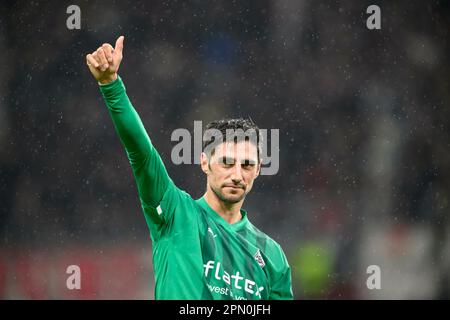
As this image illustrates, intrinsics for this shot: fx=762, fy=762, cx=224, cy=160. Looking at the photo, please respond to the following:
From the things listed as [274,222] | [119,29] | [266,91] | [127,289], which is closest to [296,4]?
[266,91]

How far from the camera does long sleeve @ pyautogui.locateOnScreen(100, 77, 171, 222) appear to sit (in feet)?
11.6

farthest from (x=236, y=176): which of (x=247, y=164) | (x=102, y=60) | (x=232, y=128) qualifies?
(x=102, y=60)

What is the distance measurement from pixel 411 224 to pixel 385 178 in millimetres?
664

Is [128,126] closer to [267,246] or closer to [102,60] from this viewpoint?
[102,60]

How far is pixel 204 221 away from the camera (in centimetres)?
395

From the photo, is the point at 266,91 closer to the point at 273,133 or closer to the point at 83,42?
the point at 273,133

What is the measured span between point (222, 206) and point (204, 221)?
14cm

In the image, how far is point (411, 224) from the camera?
370 inches

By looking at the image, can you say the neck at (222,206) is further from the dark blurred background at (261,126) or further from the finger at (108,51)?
the dark blurred background at (261,126)

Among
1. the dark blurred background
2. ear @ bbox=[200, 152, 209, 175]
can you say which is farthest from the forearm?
the dark blurred background

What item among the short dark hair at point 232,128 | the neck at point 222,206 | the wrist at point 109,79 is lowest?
the neck at point 222,206

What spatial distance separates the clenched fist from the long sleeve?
4 cm

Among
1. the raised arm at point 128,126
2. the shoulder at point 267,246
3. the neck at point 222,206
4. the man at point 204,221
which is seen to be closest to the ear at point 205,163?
the man at point 204,221

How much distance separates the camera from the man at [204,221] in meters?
3.57
